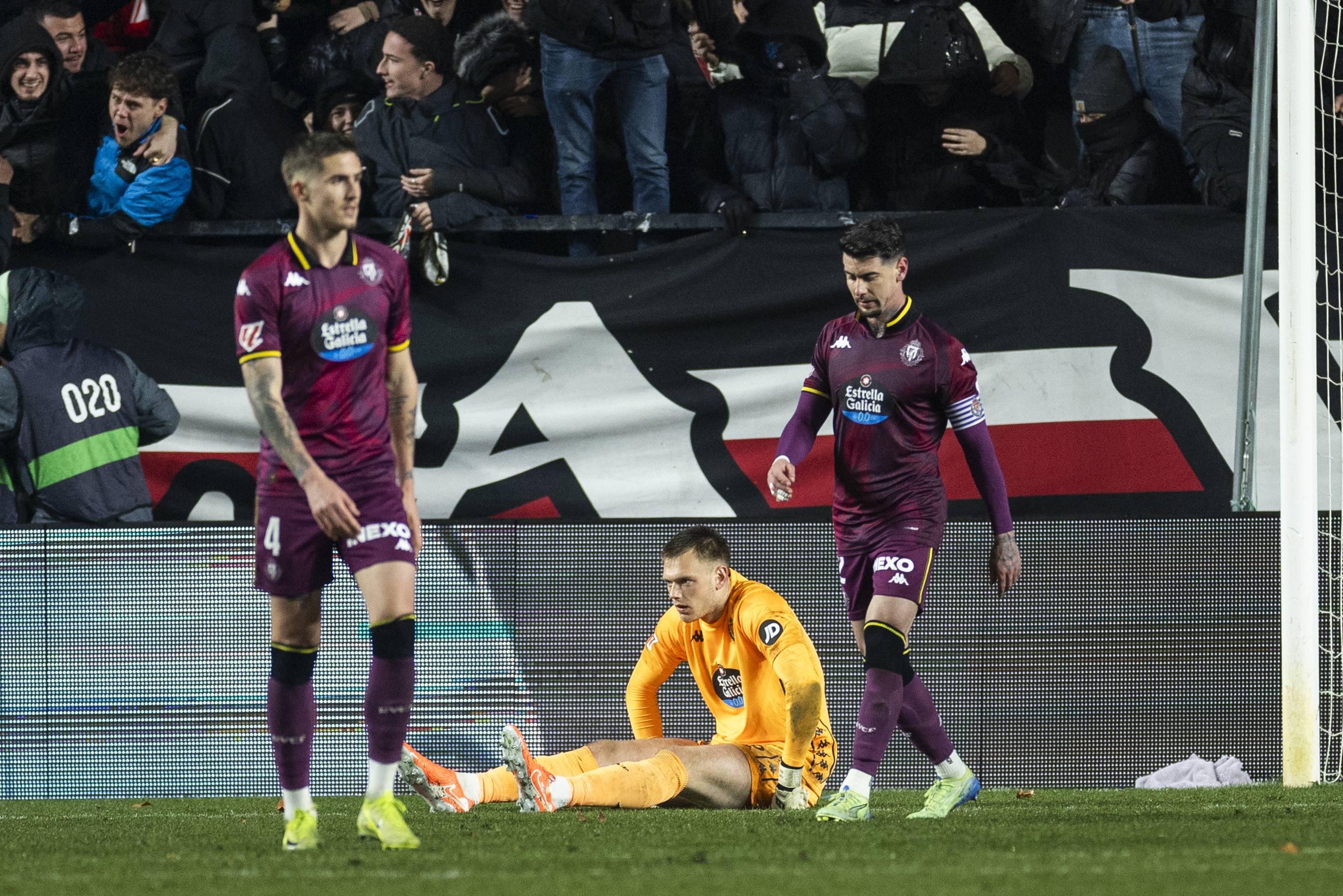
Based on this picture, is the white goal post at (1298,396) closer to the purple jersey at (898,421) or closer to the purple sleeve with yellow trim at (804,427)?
the purple jersey at (898,421)

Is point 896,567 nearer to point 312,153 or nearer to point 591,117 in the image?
point 312,153

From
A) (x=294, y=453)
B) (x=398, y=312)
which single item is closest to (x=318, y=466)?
(x=294, y=453)

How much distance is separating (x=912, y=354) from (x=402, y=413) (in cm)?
196

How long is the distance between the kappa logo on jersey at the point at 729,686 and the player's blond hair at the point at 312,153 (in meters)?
2.73

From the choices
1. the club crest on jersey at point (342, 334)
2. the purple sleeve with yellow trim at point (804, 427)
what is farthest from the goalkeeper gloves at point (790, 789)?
the club crest on jersey at point (342, 334)

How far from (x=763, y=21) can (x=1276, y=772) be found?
459 centimetres

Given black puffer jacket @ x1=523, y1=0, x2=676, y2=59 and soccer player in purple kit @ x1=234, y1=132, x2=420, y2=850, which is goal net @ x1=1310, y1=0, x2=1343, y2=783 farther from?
soccer player in purple kit @ x1=234, y1=132, x2=420, y2=850

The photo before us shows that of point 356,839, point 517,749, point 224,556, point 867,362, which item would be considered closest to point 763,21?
point 867,362

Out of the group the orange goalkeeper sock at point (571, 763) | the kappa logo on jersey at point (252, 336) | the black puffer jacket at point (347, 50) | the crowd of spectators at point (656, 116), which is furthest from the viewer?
the black puffer jacket at point (347, 50)

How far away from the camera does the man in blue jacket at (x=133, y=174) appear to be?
26.6ft

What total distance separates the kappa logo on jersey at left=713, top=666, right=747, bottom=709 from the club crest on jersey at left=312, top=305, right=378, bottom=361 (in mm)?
2377

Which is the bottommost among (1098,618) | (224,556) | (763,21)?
(1098,618)

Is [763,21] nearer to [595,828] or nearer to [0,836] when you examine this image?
[595,828]

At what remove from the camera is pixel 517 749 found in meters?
5.68
